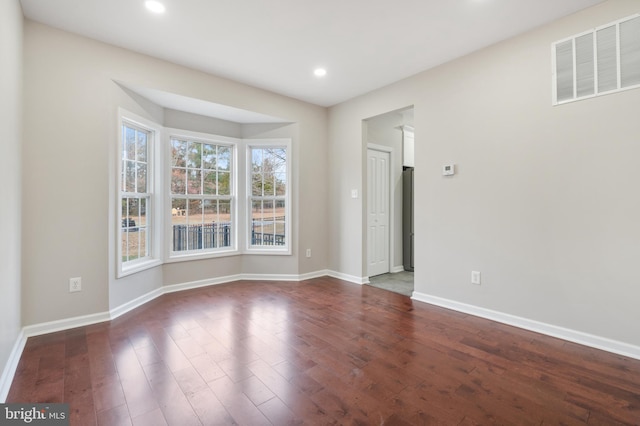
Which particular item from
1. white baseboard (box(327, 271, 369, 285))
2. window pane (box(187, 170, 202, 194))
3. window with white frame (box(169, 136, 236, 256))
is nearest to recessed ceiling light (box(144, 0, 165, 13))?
window with white frame (box(169, 136, 236, 256))

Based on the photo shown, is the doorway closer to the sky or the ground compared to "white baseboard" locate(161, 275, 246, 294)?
closer to the sky

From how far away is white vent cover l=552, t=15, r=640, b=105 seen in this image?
2.30m

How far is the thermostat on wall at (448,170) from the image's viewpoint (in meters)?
3.36

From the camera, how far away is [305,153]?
4703mm

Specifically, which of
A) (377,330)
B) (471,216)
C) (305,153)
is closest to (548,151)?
(471,216)

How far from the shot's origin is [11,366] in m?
2.04

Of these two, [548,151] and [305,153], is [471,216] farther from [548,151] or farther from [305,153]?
[305,153]

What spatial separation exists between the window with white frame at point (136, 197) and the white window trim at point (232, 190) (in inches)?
6.3

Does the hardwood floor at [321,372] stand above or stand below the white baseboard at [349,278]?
below

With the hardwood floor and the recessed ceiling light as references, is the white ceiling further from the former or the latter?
the hardwood floor

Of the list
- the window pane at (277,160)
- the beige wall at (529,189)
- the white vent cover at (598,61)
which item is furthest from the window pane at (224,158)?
the white vent cover at (598,61)

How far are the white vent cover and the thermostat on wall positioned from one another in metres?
1.04

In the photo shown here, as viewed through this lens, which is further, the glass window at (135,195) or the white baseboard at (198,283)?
the white baseboard at (198,283)

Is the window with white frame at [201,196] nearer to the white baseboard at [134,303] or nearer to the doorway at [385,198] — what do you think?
the white baseboard at [134,303]
